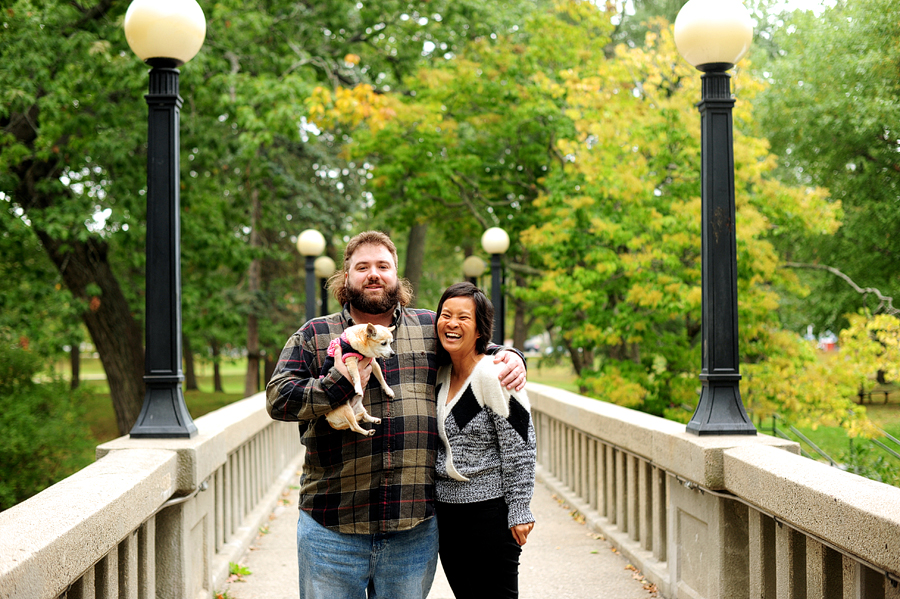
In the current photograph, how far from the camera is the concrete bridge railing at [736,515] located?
2748 mm

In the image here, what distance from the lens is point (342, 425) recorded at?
272 centimetres

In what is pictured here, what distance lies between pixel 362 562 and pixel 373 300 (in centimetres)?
99

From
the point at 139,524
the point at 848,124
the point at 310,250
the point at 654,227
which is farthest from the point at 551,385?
the point at 139,524

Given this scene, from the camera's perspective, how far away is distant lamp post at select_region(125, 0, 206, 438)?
4344mm

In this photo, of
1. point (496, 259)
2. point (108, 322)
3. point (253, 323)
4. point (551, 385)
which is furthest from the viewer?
point (551, 385)

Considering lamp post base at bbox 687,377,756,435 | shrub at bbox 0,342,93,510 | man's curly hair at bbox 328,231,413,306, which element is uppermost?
man's curly hair at bbox 328,231,413,306

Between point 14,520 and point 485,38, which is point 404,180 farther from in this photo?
point 14,520

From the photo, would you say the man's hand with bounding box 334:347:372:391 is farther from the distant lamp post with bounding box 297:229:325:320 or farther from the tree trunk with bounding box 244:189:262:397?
the tree trunk with bounding box 244:189:262:397

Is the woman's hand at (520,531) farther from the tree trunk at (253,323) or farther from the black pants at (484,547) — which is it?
the tree trunk at (253,323)

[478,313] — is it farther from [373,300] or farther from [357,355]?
[357,355]

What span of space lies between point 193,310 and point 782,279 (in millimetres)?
11776

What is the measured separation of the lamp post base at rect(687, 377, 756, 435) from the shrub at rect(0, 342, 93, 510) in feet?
37.1

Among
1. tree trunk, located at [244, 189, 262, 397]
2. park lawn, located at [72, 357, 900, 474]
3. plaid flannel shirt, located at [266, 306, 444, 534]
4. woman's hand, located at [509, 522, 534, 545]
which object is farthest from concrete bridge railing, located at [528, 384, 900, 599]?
tree trunk, located at [244, 189, 262, 397]

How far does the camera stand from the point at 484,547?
2957 mm
